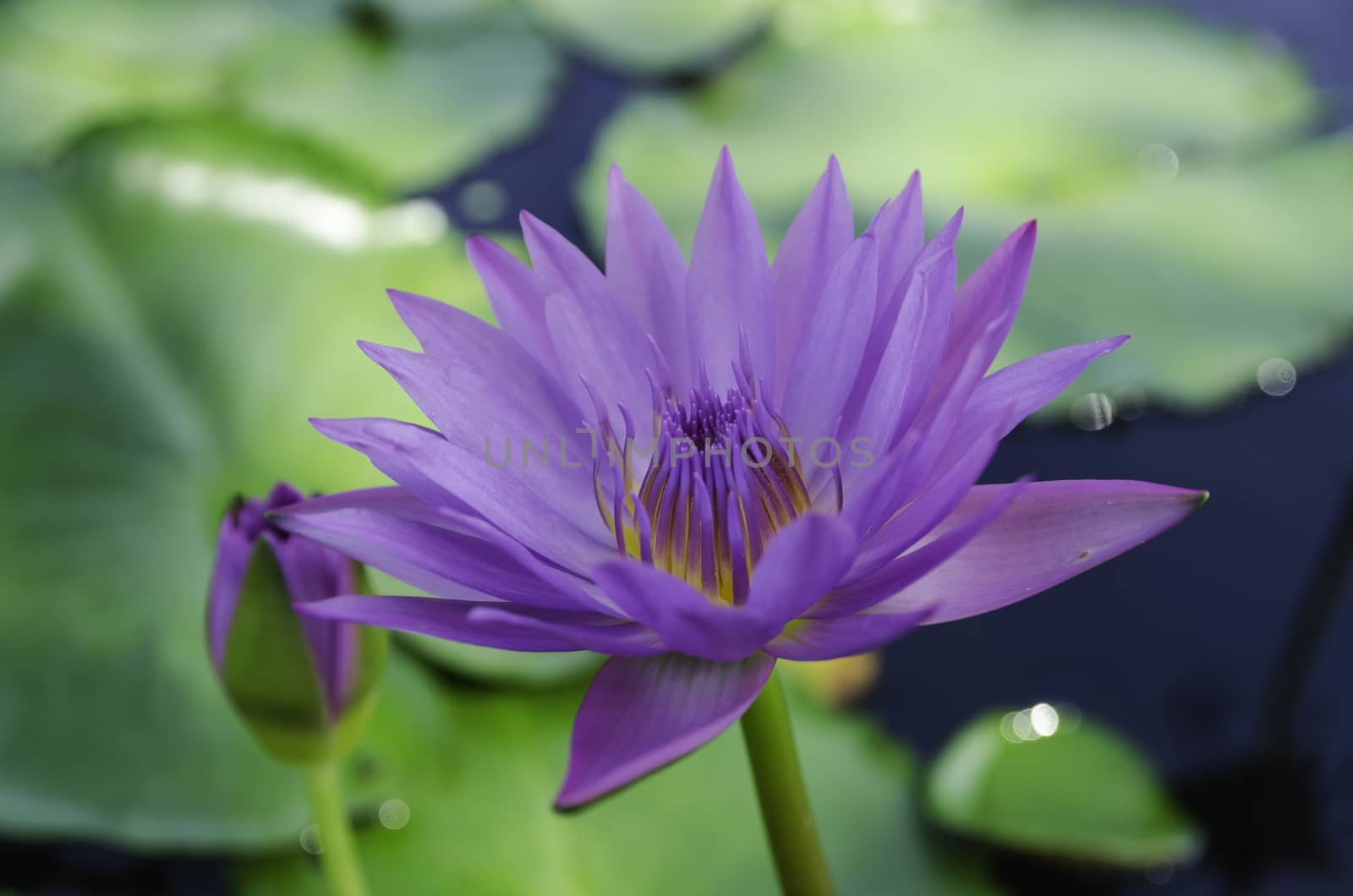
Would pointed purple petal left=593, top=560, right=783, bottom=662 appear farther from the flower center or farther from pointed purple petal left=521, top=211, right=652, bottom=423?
pointed purple petal left=521, top=211, right=652, bottom=423

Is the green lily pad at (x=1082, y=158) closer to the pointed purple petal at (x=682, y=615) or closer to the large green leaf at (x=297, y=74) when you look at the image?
the large green leaf at (x=297, y=74)

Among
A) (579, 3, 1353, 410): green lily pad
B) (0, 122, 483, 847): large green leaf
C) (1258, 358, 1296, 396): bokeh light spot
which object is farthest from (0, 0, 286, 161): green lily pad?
(1258, 358, 1296, 396): bokeh light spot

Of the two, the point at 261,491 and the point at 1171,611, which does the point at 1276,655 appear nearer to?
the point at 1171,611

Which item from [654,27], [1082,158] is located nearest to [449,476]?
[1082,158]

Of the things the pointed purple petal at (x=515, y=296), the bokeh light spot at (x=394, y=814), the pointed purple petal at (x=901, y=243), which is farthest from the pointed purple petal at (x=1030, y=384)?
the bokeh light spot at (x=394, y=814)

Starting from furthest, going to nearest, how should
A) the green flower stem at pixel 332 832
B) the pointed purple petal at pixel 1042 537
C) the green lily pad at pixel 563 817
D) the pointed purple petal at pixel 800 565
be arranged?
the green lily pad at pixel 563 817
the green flower stem at pixel 332 832
the pointed purple petal at pixel 1042 537
the pointed purple petal at pixel 800 565

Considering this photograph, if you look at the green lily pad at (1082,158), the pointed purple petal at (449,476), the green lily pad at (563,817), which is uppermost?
the green lily pad at (1082,158)

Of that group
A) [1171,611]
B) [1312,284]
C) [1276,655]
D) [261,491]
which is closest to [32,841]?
[261,491]
